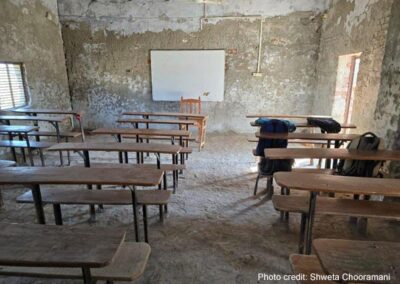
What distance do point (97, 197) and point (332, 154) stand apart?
6.81 ft

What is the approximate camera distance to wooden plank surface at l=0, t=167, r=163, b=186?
1857mm

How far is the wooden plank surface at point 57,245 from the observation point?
110cm

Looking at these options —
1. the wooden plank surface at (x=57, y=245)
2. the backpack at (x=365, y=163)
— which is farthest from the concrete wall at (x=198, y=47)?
the wooden plank surface at (x=57, y=245)

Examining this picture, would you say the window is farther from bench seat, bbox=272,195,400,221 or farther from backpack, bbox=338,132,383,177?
backpack, bbox=338,132,383,177

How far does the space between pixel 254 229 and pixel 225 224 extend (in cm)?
27

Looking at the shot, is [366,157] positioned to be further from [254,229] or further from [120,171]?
[120,171]

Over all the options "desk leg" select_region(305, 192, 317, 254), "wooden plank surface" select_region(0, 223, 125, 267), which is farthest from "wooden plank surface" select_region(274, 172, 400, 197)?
"wooden plank surface" select_region(0, 223, 125, 267)

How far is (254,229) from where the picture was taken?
2.46m

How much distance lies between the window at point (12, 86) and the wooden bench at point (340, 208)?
4693 millimetres

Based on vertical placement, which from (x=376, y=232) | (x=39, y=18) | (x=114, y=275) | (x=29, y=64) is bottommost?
(x=376, y=232)

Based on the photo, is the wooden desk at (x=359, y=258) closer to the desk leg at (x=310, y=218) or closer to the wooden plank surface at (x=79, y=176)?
the desk leg at (x=310, y=218)

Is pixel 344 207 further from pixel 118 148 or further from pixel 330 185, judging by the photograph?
pixel 118 148

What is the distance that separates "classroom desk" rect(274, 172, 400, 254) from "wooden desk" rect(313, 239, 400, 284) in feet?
1.80

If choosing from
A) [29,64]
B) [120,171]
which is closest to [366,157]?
[120,171]
